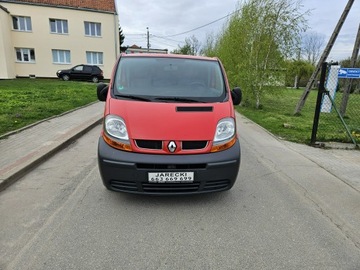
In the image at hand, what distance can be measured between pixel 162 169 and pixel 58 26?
28.4m

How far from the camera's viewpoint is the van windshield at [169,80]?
3.73 meters

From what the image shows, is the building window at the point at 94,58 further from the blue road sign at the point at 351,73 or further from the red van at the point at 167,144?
the red van at the point at 167,144

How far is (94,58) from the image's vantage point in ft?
91.7

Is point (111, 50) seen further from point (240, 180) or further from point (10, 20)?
point (240, 180)

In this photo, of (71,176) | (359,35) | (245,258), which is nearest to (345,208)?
(245,258)

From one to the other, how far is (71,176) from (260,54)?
37.4 ft

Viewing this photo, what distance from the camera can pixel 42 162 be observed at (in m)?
4.95

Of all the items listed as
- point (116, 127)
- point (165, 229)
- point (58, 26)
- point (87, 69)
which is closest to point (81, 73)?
point (87, 69)

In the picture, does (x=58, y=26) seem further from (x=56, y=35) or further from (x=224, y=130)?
(x=224, y=130)

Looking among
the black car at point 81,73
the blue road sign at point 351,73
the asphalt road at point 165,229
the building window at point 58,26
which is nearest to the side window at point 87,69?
the black car at point 81,73

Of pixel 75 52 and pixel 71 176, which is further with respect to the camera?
pixel 75 52

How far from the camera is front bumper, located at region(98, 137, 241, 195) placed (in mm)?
3064

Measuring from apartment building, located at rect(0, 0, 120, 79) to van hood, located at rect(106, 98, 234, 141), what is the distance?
83.0ft

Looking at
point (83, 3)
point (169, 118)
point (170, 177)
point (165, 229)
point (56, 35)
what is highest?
point (83, 3)
